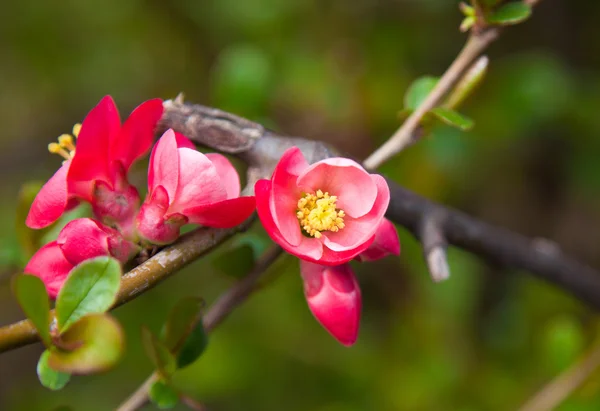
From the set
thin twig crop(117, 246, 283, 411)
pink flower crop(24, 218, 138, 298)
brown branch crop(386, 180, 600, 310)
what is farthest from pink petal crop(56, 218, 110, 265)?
brown branch crop(386, 180, 600, 310)

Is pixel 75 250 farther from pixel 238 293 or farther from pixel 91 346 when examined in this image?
pixel 238 293

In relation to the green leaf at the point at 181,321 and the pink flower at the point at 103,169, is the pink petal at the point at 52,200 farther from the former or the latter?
the green leaf at the point at 181,321

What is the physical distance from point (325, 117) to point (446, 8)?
435 millimetres

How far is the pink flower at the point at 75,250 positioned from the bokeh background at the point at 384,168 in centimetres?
65

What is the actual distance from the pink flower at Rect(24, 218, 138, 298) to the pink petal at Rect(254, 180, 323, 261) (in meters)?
0.13

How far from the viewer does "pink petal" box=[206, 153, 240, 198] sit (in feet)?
2.13

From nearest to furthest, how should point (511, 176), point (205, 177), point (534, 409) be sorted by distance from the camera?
point (205, 177)
point (534, 409)
point (511, 176)

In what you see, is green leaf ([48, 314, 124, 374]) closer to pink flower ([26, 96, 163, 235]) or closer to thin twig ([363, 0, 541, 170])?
pink flower ([26, 96, 163, 235])

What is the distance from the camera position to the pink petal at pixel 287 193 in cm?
63

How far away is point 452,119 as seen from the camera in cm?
74

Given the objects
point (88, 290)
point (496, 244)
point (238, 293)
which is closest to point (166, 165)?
point (88, 290)

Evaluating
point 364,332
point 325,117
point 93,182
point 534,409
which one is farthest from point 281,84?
point 93,182

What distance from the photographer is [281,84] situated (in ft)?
5.41

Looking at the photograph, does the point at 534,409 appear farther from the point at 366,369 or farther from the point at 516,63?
the point at 516,63
